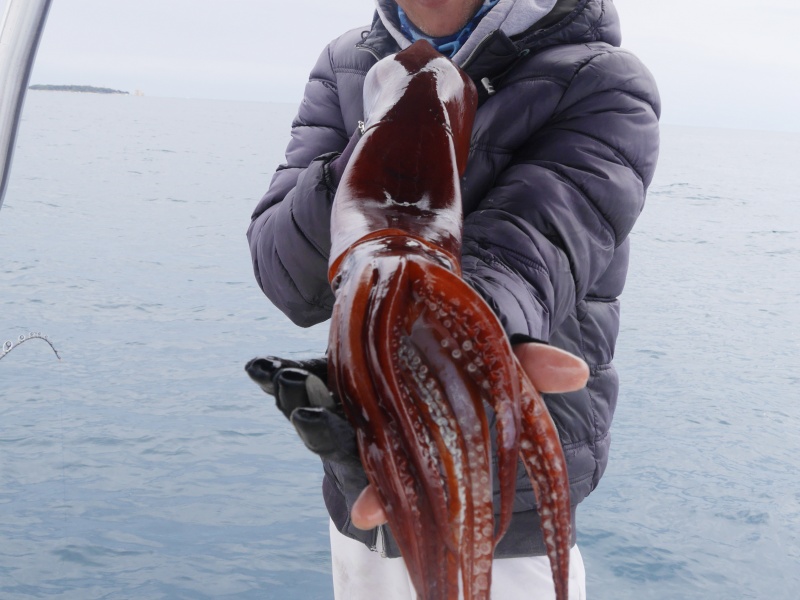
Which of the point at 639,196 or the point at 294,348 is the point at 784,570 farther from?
the point at 294,348

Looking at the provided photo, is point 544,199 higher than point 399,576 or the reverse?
higher

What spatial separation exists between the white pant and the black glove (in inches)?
24.9

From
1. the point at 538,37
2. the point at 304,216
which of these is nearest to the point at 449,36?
the point at 538,37

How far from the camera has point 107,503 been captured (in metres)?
2.89

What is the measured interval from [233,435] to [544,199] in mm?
2864

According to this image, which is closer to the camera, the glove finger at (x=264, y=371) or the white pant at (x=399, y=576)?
the glove finger at (x=264, y=371)

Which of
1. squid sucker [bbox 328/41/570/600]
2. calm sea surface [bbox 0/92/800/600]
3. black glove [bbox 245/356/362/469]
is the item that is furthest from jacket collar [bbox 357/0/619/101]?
calm sea surface [bbox 0/92/800/600]

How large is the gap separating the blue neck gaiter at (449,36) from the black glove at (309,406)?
0.68m

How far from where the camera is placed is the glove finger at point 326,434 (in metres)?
0.46

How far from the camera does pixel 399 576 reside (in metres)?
1.15

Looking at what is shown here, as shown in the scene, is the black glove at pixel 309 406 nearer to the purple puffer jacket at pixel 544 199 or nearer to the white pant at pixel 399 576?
the purple puffer jacket at pixel 544 199

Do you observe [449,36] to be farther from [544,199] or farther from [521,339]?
[521,339]

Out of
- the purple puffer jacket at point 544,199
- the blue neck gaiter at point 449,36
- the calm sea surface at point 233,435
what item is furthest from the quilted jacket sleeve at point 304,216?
the calm sea surface at point 233,435

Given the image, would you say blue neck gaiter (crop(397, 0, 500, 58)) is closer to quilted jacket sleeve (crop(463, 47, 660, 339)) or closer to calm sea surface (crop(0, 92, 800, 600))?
quilted jacket sleeve (crop(463, 47, 660, 339))
